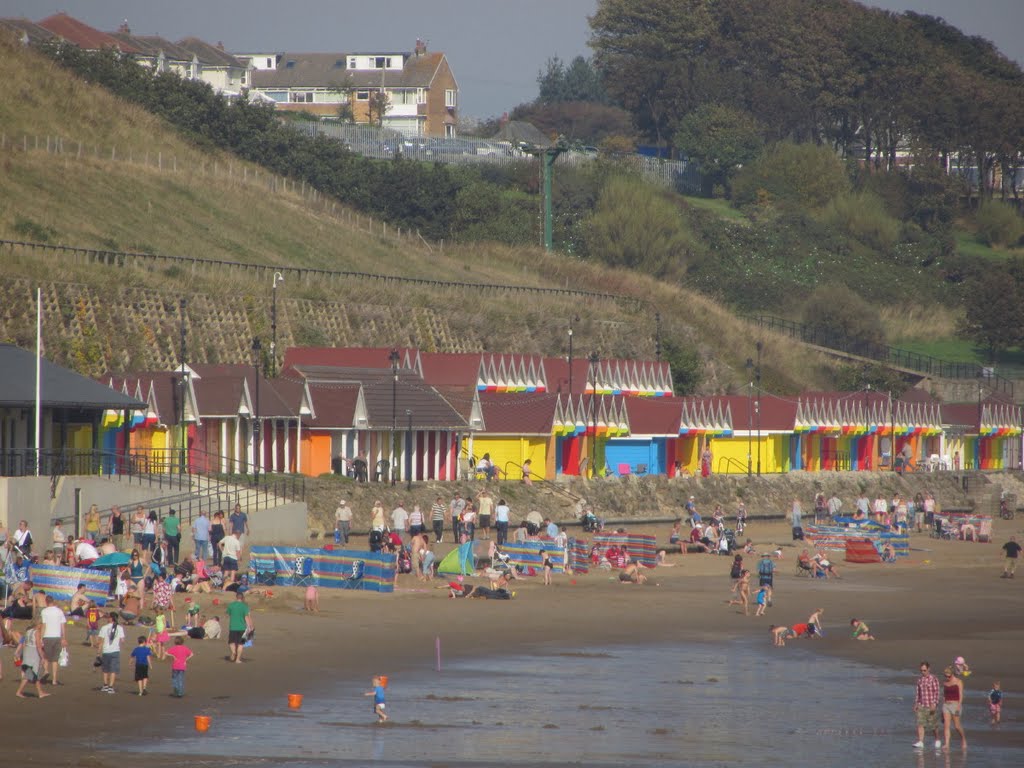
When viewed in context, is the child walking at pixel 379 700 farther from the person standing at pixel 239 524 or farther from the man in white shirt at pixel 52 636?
the person standing at pixel 239 524

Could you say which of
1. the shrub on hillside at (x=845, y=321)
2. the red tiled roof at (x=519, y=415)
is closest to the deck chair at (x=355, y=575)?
the red tiled roof at (x=519, y=415)

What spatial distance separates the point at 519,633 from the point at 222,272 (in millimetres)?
49792

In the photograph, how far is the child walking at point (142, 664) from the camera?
2266cm

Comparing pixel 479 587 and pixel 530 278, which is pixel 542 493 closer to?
pixel 479 587

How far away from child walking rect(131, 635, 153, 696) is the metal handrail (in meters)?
74.2

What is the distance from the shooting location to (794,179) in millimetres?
127062

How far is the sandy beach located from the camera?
862 inches

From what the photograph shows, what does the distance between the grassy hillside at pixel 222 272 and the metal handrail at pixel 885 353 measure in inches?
203

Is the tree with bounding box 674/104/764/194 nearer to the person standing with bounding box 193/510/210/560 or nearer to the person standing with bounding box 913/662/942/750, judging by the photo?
the person standing with bounding box 193/510/210/560

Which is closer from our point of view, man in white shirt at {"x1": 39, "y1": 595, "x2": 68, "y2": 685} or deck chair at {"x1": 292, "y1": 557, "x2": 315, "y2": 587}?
man in white shirt at {"x1": 39, "y1": 595, "x2": 68, "y2": 685}

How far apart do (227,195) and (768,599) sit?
223 ft

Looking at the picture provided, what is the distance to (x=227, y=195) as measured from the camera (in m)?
97.2

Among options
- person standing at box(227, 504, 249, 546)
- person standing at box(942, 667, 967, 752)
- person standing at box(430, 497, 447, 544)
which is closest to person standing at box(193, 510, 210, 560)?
person standing at box(227, 504, 249, 546)

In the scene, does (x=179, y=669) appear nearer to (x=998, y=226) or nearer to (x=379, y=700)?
(x=379, y=700)
